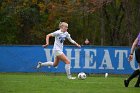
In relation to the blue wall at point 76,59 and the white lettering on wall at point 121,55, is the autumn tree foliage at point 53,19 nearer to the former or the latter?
the white lettering on wall at point 121,55

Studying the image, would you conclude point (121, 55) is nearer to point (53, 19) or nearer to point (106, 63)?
point (106, 63)

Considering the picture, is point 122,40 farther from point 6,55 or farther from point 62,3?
point 6,55

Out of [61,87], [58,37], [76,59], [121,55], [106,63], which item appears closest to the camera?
[61,87]

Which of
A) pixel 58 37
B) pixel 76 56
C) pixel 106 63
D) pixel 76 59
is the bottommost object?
pixel 106 63

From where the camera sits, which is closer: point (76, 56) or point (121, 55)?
point (76, 56)

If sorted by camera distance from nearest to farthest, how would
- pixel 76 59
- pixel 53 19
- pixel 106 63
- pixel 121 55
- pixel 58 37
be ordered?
1. pixel 58 37
2. pixel 76 59
3. pixel 106 63
4. pixel 121 55
5. pixel 53 19

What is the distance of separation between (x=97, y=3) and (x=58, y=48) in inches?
855

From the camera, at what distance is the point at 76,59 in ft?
79.0

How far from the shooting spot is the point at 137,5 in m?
44.8

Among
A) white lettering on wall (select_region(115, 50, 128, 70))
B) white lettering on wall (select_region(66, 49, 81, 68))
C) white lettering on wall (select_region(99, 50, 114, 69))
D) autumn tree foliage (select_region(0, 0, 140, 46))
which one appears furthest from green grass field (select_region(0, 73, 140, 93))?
autumn tree foliage (select_region(0, 0, 140, 46))

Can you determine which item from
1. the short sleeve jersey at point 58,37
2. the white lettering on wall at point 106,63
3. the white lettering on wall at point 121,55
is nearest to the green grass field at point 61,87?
the short sleeve jersey at point 58,37

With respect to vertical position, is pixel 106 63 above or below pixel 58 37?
below

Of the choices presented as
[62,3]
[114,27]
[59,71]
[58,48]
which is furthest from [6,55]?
[114,27]

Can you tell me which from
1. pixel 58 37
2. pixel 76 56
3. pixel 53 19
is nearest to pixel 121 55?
pixel 76 56
